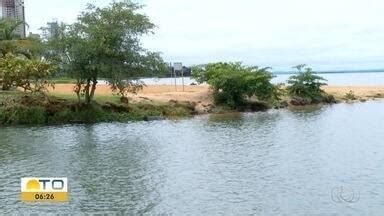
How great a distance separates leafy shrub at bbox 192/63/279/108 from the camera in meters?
53.7

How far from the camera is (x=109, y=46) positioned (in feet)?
137

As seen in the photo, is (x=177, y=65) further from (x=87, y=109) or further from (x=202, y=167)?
(x=202, y=167)

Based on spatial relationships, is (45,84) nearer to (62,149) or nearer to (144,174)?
(62,149)

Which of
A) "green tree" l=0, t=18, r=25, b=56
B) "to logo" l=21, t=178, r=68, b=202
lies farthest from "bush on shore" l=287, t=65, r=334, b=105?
"to logo" l=21, t=178, r=68, b=202

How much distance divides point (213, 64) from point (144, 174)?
3751cm

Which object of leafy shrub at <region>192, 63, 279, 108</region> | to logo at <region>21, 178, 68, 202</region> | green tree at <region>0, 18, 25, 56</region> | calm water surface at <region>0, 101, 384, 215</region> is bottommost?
calm water surface at <region>0, 101, 384, 215</region>

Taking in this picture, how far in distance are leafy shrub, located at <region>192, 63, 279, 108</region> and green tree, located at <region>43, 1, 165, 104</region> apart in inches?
467

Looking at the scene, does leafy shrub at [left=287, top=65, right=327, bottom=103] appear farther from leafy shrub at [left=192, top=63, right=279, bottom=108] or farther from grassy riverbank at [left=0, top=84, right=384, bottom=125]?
grassy riverbank at [left=0, top=84, right=384, bottom=125]

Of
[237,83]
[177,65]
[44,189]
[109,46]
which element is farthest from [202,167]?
[177,65]

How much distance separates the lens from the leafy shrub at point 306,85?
64125 millimetres

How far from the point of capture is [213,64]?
192 feet

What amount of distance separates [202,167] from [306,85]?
145ft

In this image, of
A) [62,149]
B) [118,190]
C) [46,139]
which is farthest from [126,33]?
[118,190]

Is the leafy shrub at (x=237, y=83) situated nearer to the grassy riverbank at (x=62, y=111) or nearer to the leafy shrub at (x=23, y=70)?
the grassy riverbank at (x=62, y=111)
